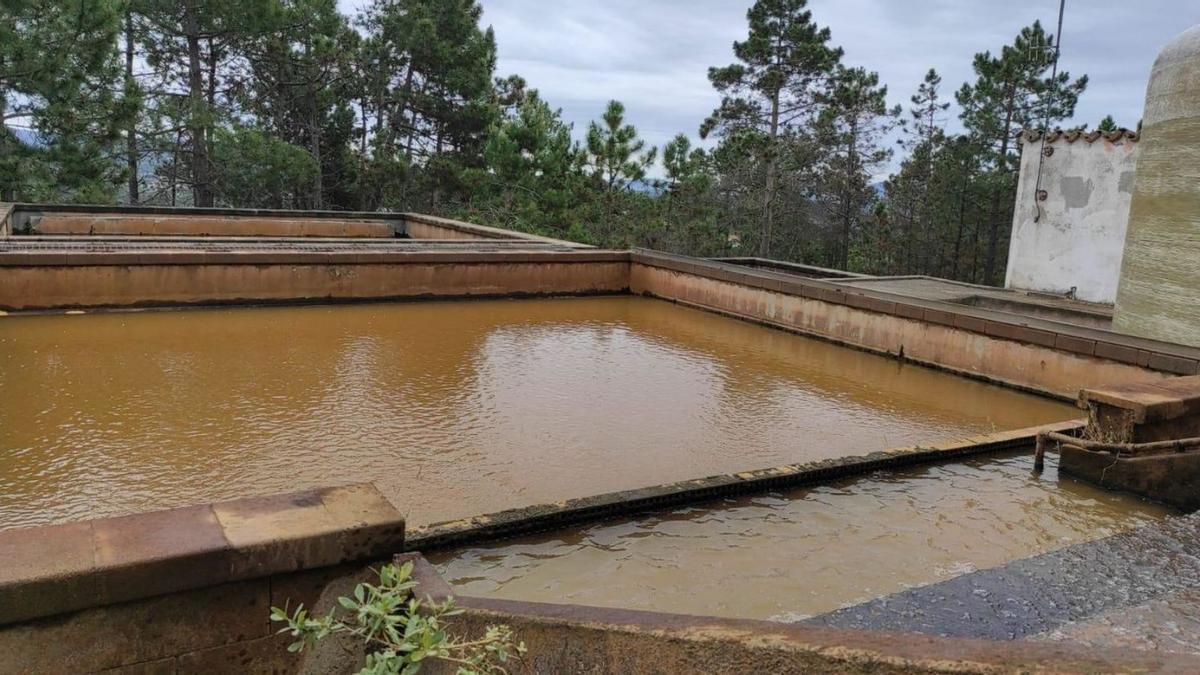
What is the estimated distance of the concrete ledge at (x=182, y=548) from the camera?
1996mm

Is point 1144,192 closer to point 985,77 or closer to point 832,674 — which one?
point 832,674

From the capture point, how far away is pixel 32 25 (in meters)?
14.2

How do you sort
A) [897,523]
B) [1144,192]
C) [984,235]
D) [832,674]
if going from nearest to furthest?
[832,674], [897,523], [1144,192], [984,235]

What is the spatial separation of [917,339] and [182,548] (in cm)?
720

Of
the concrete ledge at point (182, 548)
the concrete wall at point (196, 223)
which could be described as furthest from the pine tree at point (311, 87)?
the concrete ledge at point (182, 548)

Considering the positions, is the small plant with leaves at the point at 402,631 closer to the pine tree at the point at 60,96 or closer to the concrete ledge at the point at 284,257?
the concrete ledge at the point at 284,257

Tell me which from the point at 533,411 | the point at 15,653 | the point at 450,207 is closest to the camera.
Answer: the point at 15,653

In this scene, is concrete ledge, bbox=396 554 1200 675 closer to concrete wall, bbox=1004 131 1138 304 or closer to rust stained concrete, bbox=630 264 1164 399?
rust stained concrete, bbox=630 264 1164 399

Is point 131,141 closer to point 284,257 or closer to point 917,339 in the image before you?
point 284,257

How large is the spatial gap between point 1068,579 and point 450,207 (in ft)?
75.5

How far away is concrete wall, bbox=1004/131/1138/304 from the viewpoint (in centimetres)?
1091

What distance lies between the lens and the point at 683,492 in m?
4.08

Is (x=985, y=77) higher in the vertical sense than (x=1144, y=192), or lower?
higher

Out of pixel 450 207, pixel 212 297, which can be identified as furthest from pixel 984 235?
pixel 212 297
